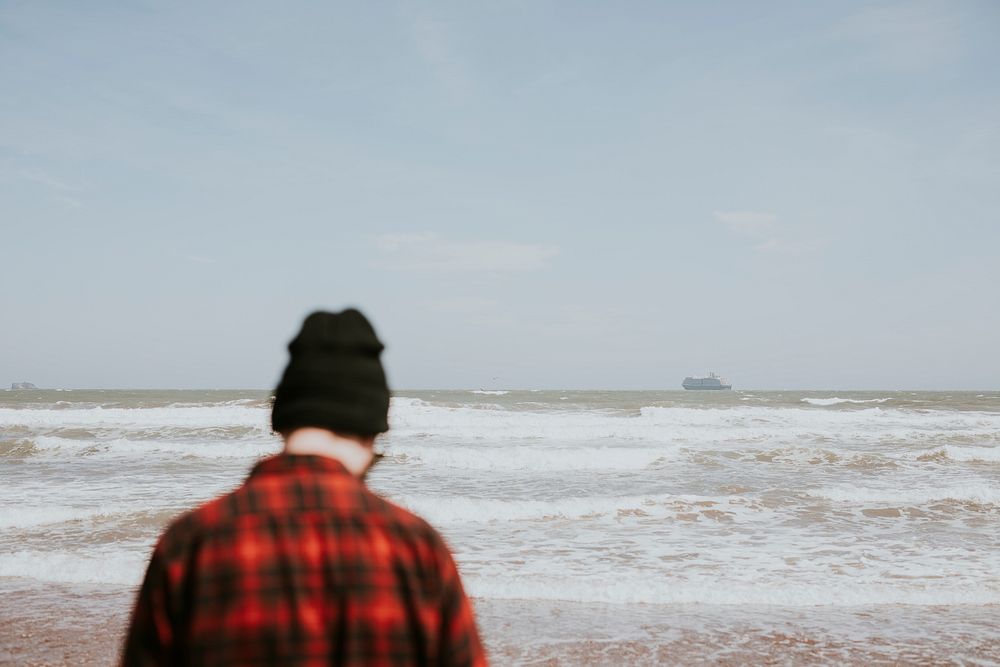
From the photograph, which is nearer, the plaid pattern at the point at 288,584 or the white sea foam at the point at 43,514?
the plaid pattern at the point at 288,584

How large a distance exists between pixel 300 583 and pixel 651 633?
5.01m

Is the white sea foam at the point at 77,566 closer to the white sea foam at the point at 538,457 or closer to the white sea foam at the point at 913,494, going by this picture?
the white sea foam at the point at 538,457

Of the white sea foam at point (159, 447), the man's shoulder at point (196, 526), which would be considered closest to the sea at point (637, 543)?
the white sea foam at point (159, 447)

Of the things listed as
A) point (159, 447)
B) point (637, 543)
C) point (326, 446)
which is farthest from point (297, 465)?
point (159, 447)

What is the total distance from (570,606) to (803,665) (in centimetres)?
196

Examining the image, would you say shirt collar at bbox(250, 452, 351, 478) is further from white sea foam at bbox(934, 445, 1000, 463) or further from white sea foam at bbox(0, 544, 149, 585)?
white sea foam at bbox(934, 445, 1000, 463)

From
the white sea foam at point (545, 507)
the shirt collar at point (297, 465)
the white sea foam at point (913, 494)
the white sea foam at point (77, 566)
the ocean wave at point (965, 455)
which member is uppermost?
the shirt collar at point (297, 465)

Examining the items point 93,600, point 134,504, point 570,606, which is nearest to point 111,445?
point 134,504

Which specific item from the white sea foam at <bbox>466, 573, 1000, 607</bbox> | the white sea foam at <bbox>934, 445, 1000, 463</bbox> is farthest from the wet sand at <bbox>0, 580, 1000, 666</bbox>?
the white sea foam at <bbox>934, 445, 1000, 463</bbox>

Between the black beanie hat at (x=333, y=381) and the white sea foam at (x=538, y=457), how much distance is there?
49.3 ft

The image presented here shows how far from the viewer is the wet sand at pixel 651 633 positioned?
17.3 ft

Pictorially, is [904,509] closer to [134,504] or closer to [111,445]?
[134,504]

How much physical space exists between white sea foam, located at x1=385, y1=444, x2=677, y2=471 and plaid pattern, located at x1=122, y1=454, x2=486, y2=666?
15.1m

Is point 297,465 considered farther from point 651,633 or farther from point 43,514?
point 43,514
